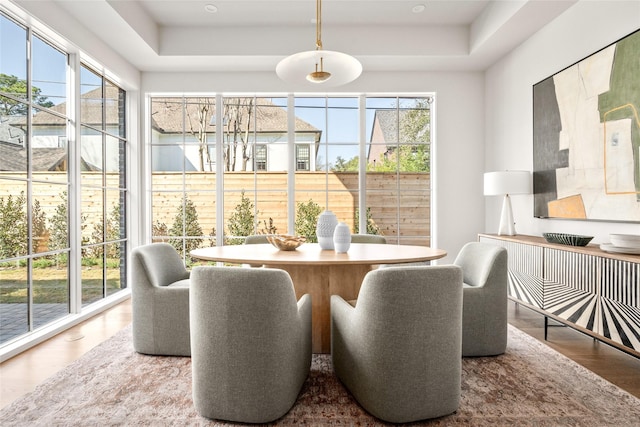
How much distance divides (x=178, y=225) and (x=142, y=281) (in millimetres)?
2528

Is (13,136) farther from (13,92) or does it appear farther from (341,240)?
(341,240)

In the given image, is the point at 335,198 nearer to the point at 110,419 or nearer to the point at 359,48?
the point at 359,48

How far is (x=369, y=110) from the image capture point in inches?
189

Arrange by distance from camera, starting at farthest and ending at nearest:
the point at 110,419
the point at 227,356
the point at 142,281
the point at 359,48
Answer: the point at 359,48 → the point at 142,281 → the point at 110,419 → the point at 227,356

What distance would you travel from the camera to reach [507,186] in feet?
11.8


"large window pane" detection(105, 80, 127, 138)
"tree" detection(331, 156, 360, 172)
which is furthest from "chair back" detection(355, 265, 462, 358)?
"large window pane" detection(105, 80, 127, 138)

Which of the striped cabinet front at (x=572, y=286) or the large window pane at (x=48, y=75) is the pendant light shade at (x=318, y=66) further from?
the large window pane at (x=48, y=75)

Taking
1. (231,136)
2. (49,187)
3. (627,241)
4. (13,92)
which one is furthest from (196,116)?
(627,241)

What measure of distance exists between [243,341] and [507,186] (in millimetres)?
3052

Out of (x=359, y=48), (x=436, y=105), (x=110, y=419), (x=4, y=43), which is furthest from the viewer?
(x=436, y=105)

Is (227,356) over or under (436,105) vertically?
under

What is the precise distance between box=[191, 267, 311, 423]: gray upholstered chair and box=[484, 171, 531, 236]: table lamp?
9.21 ft

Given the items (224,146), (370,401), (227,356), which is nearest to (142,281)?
(227,356)

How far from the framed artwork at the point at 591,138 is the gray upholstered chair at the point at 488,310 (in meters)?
1.06
